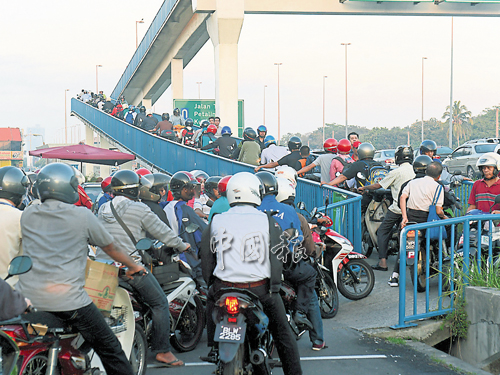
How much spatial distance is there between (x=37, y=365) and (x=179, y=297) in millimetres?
2312

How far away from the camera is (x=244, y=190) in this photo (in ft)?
14.4

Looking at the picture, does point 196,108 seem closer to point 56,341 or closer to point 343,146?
point 343,146

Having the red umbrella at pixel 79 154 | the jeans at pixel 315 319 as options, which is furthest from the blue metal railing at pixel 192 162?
the jeans at pixel 315 319

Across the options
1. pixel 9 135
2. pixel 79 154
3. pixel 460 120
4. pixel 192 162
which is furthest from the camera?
pixel 460 120

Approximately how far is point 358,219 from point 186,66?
35.9m

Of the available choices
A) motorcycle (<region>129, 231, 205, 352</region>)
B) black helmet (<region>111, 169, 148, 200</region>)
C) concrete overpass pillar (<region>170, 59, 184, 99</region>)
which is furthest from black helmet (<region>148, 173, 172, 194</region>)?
concrete overpass pillar (<region>170, 59, 184, 99</region>)

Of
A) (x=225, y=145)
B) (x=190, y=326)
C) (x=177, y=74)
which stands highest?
(x=177, y=74)

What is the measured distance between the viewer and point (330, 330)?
265 inches

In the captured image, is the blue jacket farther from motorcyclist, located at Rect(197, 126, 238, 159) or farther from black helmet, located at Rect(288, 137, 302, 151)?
motorcyclist, located at Rect(197, 126, 238, 159)

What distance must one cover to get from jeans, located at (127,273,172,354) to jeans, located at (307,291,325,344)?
55.2 inches

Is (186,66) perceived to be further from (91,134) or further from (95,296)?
(95,296)

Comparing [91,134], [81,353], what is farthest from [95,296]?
[91,134]

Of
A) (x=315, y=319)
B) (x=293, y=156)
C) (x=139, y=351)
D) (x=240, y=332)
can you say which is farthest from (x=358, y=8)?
(x=240, y=332)

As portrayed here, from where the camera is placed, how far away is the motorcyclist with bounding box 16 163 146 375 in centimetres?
372
